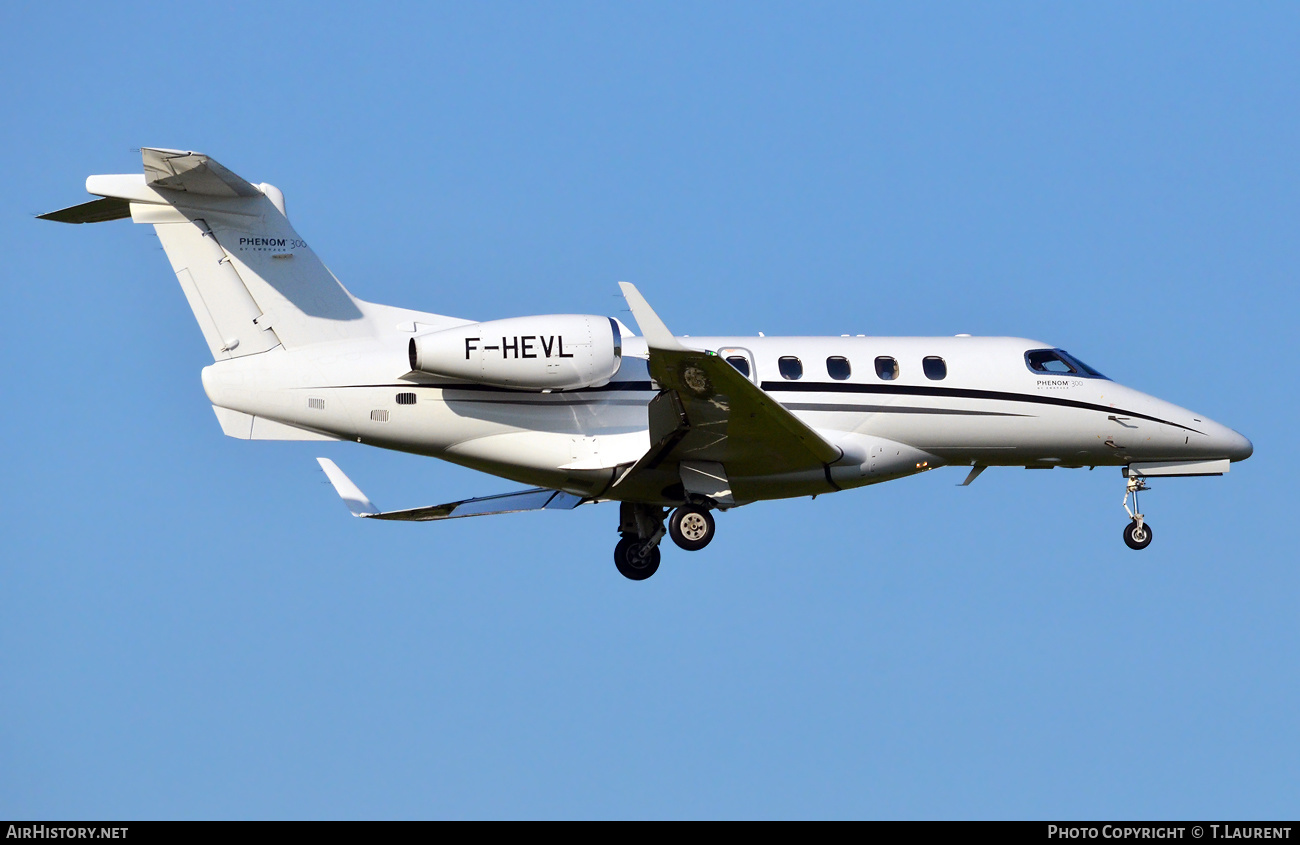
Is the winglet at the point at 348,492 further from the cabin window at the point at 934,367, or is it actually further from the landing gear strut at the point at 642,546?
the cabin window at the point at 934,367

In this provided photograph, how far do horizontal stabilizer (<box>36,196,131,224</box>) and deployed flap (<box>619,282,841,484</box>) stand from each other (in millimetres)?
6429

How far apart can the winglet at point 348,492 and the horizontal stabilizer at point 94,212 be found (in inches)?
180

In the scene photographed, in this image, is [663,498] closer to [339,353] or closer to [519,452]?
[519,452]

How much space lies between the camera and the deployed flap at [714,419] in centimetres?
1432

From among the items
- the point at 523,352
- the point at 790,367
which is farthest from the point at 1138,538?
the point at 523,352

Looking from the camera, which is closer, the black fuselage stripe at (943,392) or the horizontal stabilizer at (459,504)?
the black fuselage stripe at (943,392)

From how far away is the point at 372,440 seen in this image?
16438 mm

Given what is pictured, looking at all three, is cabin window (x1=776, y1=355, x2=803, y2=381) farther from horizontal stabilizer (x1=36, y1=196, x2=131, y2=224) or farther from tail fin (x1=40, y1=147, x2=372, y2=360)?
horizontal stabilizer (x1=36, y1=196, x2=131, y2=224)

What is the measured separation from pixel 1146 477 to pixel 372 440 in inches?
418

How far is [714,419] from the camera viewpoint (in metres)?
15.7

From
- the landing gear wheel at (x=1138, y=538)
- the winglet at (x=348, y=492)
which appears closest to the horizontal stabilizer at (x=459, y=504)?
the winglet at (x=348, y=492)

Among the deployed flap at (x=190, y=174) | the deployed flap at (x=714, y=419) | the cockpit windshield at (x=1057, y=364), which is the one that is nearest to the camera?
the deployed flap at (x=714, y=419)

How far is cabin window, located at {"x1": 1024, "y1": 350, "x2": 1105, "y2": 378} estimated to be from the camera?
1845 centimetres

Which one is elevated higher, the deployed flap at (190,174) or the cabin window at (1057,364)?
the deployed flap at (190,174)
